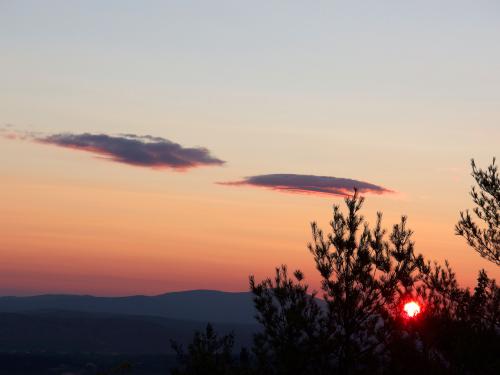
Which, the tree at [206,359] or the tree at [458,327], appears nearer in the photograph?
the tree at [458,327]

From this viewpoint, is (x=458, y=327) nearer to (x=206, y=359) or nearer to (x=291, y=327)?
(x=291, y=327)

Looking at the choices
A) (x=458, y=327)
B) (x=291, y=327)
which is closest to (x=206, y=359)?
(x=291, y=327)

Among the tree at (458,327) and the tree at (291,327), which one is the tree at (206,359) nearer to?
the tree at (291,327)

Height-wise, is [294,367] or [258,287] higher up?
[258,287]

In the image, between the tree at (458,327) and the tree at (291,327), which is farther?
the tree at (291,327)

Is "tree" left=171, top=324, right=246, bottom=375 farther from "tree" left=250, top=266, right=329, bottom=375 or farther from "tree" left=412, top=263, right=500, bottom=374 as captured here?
"tree" left=412, top=263, right=500, bottom=374

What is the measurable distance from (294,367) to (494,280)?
7.92m

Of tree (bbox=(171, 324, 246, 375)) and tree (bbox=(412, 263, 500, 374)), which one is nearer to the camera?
tree (bbox=(412, 263, 500, 374))

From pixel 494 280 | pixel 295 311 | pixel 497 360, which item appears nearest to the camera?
pixel 497 360

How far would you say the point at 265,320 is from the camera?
2658cm

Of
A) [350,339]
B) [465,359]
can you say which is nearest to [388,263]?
[350,339]

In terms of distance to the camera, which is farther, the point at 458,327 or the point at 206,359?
the point at 206,359

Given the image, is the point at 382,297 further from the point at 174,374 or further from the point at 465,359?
the point at 174,374

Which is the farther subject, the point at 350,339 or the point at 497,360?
the point at 350,339
